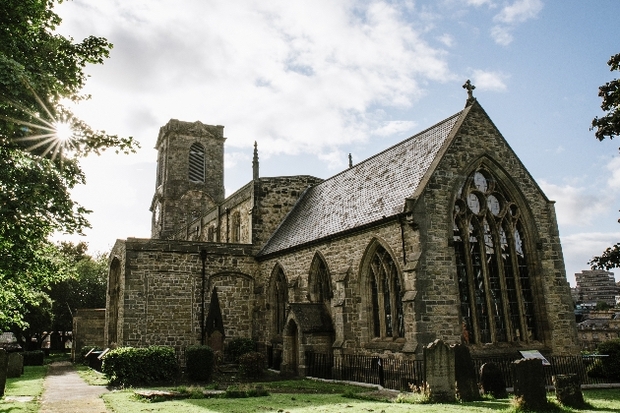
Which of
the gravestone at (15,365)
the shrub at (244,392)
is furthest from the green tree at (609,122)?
the gravestone at (15,365)

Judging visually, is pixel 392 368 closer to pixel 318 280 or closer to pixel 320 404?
pixel 320 404

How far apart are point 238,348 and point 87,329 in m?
15.0

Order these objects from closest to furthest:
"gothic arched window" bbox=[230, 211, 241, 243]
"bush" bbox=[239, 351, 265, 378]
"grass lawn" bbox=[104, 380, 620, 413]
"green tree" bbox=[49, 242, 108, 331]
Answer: "grass lawn" bbox=[104, 380, 620, 413] < "bush" bbox=[239, 351, 265, 378] < "gothic arched window" bbox=[230, 211, 241, 243] < "green tree" bbox=[49, 242, 108, 331]

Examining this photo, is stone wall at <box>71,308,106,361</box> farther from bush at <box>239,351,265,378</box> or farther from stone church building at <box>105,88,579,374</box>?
bush at <box>239,351,265,378</box>

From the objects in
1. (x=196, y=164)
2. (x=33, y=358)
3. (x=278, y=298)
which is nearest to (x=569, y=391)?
(x=278, y=298)

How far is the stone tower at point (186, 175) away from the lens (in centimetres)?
4203

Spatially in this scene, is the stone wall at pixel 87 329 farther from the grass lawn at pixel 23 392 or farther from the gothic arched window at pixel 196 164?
the gothic arched window at pixel 196 164

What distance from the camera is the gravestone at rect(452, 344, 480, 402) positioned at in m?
12.4

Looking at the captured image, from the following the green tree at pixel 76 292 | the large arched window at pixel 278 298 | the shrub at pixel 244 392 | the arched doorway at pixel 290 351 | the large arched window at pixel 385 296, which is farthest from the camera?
the green tree at pixel 76 292

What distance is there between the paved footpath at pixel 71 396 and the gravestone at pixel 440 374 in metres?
7.89

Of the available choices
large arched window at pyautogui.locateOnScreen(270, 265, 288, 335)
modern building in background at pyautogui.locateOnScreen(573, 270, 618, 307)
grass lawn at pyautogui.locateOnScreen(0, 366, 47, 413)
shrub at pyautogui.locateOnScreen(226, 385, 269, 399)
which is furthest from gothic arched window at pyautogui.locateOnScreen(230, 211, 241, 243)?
modern building in background at pyautogui.locateOnScreen(573, 270, 618, 307)

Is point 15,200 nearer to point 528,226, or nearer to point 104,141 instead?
point 104,141

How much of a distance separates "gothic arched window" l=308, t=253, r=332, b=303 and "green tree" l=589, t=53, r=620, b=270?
10.1m

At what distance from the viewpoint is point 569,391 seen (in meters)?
11.2
